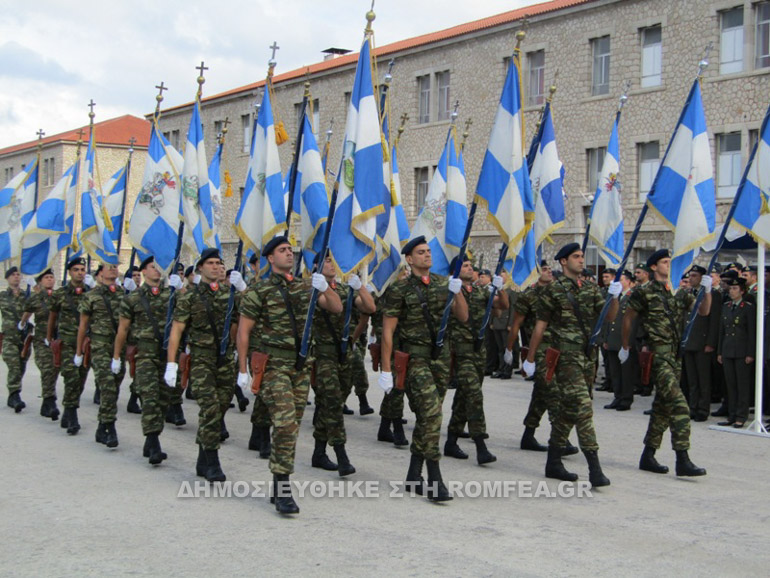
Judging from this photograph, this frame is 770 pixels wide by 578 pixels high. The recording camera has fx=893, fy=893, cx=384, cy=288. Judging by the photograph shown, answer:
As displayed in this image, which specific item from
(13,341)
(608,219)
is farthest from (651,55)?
(13,341)

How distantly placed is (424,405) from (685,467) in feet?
8.73

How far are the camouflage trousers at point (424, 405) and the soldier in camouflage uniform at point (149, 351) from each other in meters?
2.59

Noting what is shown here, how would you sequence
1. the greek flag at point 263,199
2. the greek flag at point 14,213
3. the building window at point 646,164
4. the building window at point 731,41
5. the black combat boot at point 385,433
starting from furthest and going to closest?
the building window at point 646,164
the building window at point 731,41
the greek flag at point 14,213
the black combat boot at point 385,433
the greek flag at point 263,199

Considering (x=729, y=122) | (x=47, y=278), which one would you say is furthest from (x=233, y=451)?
(x=729, y=122)

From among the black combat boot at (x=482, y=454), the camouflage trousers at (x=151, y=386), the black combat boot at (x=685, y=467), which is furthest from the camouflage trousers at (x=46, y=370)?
the black combat boot at (x=685, y=467)

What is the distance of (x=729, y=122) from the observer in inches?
953

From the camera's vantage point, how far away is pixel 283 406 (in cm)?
672

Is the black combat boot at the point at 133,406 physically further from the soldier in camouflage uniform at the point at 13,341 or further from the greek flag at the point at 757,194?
the greek flag at the point at 757,194

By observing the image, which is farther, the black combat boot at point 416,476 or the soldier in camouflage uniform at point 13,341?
the soldier in camouflage uniform at point 13,341

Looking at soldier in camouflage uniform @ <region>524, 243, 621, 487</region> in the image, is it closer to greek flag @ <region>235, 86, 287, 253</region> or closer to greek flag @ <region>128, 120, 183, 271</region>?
greek flag @ <region>235, 86, 287, 253</region>

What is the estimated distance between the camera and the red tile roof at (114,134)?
64062mm

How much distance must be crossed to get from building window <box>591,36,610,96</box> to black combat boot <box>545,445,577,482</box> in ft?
70.3

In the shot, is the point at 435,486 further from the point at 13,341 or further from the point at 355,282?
the point at 13,341

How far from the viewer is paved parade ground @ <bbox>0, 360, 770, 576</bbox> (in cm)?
539
